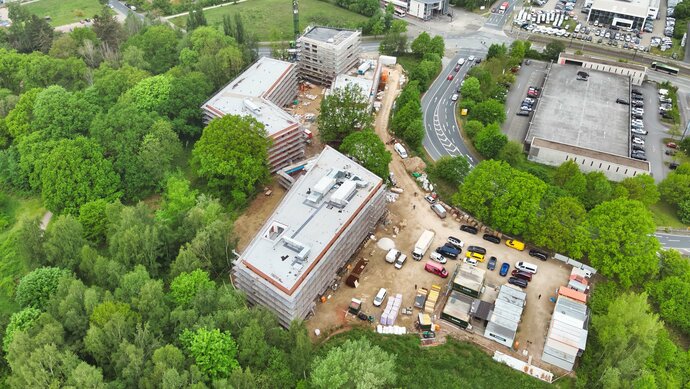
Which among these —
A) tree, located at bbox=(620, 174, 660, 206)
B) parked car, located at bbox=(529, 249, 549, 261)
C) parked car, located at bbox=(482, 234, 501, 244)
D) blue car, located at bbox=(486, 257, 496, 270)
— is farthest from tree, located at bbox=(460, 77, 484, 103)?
blue car, located at bbox=(486, 257, 496, 270)

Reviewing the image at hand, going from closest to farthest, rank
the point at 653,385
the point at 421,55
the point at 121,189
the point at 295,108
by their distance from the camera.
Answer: the point at 653,385
the point at 121,189
the point at 295,108
the point at 421,55

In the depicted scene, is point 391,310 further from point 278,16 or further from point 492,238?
point 278,16

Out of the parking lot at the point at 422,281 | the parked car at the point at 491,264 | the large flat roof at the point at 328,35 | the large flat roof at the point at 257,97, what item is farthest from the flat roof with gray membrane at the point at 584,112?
the large flat roof at the point at 257,97

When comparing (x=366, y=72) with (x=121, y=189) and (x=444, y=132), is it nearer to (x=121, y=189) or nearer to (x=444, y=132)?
(x=444, y=132)

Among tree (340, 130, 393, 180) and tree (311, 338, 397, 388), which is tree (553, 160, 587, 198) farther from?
tree (311, 338, 397, 388)

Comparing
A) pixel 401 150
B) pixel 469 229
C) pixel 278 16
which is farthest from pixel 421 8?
pixel 469 229

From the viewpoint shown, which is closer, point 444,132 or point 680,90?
point 444,132

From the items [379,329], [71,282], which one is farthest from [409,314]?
[71,282]
